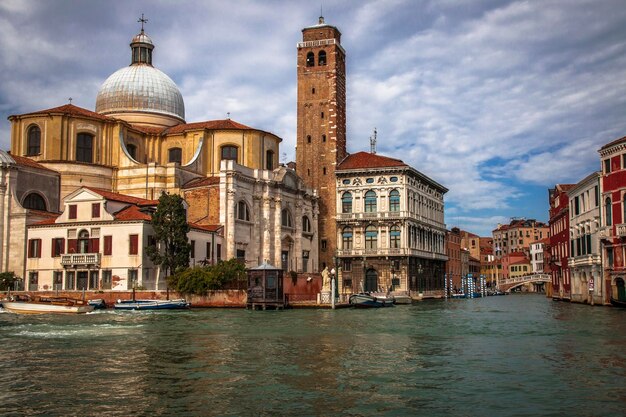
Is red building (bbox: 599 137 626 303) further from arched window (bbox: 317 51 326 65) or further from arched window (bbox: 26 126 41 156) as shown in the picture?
arched window (bbox: 26 126 41 156)

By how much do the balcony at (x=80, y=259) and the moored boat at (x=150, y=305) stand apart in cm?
459

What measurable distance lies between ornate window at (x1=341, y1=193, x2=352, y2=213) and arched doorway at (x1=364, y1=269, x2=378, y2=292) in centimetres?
539

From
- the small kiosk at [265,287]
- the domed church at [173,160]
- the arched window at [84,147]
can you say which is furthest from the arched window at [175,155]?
the small kiosk at [265,287]

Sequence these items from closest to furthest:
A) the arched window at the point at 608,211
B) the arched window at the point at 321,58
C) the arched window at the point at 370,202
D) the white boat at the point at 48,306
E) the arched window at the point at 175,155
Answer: the white boat at the point at 48,306
the arched window at the point at 608,211
the arched window at the point at 175,155
the arched window at the point at 370,202
the arched window at the point at 321,58

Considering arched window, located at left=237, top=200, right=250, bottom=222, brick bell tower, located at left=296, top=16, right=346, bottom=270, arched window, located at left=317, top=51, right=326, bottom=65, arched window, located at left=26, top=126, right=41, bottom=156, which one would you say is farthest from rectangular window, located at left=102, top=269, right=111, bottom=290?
arched window, located at left=317, top=51, right=326, bottom=65

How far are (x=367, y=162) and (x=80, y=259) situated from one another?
2692cm

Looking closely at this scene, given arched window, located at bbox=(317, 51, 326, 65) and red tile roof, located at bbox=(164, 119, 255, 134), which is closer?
red tile roof, located at bbox=(164, 119, 255, 134)

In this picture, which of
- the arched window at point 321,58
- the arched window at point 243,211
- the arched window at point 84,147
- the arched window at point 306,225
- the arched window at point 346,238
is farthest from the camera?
the arched window at point 321,58

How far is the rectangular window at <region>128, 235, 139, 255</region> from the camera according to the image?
132 ft

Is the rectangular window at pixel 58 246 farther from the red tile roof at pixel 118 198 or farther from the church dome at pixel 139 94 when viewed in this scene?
the church dome at pixel 139 94

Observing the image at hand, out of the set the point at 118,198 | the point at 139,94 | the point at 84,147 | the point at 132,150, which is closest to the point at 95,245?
the point at 118,198

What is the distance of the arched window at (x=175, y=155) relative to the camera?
54.8 meters

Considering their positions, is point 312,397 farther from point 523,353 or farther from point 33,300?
point 33,300

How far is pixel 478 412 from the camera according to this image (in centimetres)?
1120
